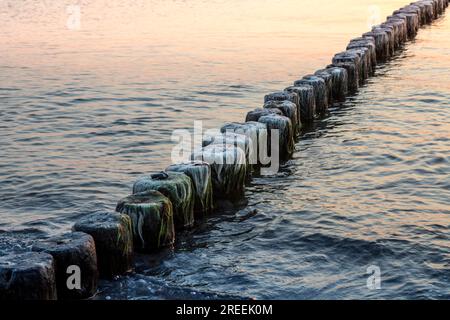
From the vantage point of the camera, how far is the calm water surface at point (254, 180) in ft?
28.3

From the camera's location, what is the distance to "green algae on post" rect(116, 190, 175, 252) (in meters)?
8.75

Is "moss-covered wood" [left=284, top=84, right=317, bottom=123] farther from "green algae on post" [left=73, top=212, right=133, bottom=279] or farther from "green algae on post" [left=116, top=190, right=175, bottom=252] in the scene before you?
"green algae on post" [left=73, top=212, right=133, bottom=279]

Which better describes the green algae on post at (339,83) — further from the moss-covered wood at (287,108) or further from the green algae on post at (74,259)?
the green algae on post at (74,259)

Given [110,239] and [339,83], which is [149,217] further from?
[339,83]

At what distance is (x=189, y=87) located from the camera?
742 inches

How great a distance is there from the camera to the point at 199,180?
9.95 meters

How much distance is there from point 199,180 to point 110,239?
6.93 ft

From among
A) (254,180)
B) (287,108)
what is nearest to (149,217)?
(254,180)

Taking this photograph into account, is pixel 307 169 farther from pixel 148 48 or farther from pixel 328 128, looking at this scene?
pixel 148 48

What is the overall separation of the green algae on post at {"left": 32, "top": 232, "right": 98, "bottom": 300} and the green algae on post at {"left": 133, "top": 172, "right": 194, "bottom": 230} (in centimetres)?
168

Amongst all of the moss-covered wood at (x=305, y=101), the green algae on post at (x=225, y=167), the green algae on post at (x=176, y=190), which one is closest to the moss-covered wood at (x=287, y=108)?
the moss-covered wood at (x=305, y=101)

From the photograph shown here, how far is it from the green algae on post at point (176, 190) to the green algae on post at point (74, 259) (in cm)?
168

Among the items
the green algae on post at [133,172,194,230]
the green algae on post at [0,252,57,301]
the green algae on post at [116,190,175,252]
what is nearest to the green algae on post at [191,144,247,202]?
the green algae on post at [133,172,194,230]

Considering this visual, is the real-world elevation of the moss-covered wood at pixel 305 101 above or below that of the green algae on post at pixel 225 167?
above
